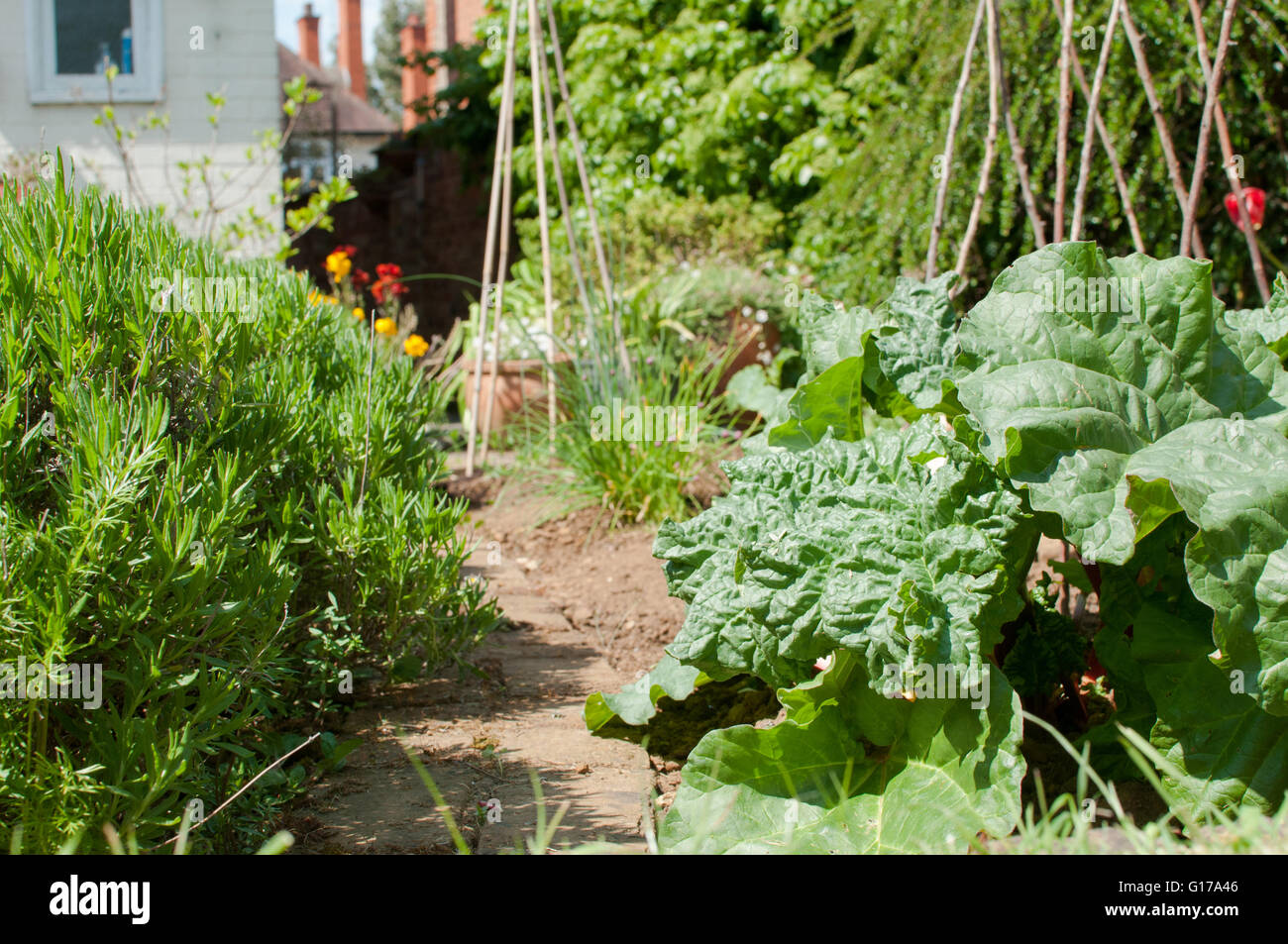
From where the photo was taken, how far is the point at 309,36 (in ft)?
89.0

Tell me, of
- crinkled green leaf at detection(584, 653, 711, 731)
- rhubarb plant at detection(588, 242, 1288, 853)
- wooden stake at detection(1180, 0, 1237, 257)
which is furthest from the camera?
wooden stake at detection(1180, 0, 1237, 257)

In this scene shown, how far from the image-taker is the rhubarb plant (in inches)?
61.8

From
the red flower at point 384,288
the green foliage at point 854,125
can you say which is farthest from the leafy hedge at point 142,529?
the red flower at point 384,288

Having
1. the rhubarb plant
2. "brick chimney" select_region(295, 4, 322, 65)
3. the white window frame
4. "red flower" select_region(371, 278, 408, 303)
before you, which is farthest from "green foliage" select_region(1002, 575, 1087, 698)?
"brick chimney" select_region(295, 4, 322, 65)

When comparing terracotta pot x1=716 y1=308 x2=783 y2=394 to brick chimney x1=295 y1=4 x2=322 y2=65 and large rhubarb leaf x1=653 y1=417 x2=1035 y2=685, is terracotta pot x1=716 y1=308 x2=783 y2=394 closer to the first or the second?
large rhubarb leaf x1=653 y1=417 x2=1035 y2=685

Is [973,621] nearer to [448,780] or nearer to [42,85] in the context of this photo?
[448,780]

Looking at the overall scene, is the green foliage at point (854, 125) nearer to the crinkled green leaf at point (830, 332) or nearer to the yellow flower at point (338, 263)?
the yellow flower at point (338, 263)

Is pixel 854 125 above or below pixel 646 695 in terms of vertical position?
above

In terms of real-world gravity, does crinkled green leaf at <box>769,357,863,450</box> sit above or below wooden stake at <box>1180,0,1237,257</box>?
below

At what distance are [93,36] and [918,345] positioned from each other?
742cm

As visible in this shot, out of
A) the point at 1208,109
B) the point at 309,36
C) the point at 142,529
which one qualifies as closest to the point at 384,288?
the point at 1208,109

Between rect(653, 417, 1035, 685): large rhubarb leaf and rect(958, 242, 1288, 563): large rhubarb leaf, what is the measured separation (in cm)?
12

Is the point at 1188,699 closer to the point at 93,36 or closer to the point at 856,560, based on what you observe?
the point at 856,560
